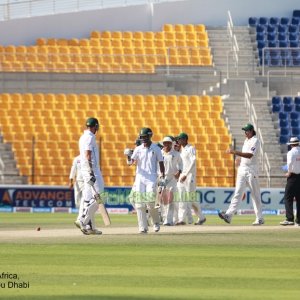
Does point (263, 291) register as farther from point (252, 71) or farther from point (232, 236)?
point (252, 71)

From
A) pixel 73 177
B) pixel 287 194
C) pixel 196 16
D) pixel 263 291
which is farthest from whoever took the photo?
pixel 196 16

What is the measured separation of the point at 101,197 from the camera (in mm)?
23594

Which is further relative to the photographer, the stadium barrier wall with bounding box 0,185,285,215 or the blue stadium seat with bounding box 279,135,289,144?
the blue stadium seat with bounding box 279,135,289,144

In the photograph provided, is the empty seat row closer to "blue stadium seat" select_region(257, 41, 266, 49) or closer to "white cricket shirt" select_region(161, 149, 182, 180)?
"blue stadium seat" select_region(257, 41, 266, 49)

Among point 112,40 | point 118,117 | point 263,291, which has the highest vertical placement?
point 112,40

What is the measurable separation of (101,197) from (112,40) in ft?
99.1

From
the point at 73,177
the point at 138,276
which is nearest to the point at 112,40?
the point at 73,177

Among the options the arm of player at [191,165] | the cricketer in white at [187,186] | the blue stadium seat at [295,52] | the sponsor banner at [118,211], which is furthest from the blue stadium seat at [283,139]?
the arm of player at [191,165]

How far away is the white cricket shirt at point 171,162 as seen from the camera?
29.2 m

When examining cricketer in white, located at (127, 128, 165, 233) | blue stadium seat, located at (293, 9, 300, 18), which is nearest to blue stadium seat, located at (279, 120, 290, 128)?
blue stadium seat, located at (293, 9, 300, 18)

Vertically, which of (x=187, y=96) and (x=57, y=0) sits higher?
(x=57, y=0)

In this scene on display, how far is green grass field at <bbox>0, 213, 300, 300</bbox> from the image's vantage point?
14.2 metres

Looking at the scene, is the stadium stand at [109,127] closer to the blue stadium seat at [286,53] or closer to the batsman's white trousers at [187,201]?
the blue stadium seat at [286,53]

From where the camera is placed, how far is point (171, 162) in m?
29.2
